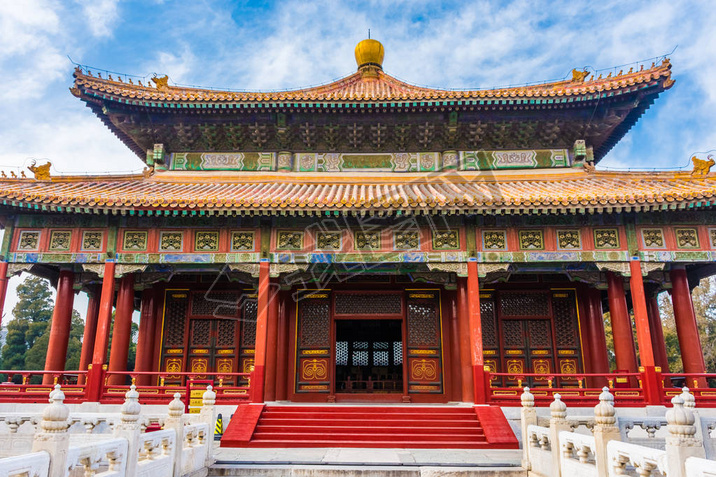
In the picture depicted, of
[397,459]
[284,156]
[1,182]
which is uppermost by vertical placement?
[284,156]

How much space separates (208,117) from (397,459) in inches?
438

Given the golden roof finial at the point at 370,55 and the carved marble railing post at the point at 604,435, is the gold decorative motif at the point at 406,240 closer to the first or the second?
the carved marble railing post at the point at 604,435

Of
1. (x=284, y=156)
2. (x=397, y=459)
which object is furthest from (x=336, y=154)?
(x=397, y=459)

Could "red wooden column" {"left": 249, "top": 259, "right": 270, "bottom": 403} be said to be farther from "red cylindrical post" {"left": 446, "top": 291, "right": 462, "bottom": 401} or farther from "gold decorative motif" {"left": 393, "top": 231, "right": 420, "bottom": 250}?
"red cylindrical post" {"left": 446, "top": 291, "right": 462, "bottom": 401}

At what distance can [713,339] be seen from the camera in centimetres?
3403

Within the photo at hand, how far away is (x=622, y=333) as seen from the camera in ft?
43.7

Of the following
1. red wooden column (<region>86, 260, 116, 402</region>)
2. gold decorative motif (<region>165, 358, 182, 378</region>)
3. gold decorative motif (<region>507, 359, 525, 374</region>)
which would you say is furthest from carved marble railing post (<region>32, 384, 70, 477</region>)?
gold decorative motif (<region>507, 359, 525, 374</region>)

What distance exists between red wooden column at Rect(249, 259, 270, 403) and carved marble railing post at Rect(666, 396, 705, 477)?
29.3 ft

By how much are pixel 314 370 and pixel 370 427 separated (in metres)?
3.82

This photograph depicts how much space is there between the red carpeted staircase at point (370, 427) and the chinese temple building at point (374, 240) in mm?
901

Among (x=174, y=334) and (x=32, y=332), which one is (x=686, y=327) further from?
(x=32, y=332)

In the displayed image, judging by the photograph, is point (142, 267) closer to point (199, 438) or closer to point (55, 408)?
point (199, 438)

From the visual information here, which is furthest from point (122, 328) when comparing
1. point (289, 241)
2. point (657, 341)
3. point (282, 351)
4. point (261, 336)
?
point (657, 341)

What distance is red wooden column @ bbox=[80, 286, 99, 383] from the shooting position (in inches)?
604
